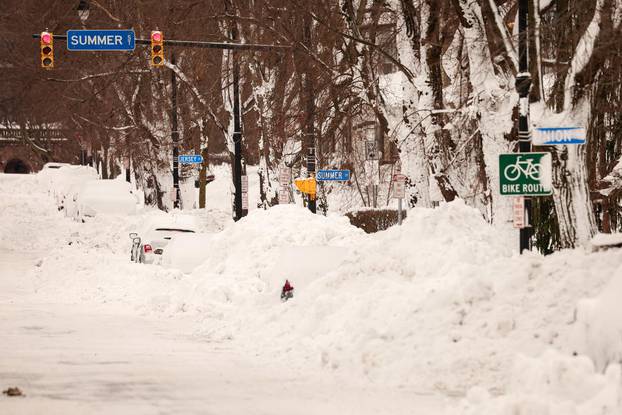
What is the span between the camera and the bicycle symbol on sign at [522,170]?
17.0 metres

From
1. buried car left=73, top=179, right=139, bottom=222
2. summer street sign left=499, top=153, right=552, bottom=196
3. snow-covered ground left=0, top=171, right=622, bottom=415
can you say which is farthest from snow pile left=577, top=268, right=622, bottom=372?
buried car left=73, top=179, right=139, bottom=222

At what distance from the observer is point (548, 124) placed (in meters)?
18.8

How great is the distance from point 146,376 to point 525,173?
7.87 m

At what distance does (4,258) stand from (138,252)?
7.82 metres

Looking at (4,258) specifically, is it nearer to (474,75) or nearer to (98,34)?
(98,34)

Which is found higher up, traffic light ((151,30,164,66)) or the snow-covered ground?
traffic light ((151,30,164,66))

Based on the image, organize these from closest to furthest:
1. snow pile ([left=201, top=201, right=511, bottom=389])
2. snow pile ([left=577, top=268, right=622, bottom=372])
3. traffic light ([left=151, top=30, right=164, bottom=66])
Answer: snow pile ([left=577, top=268, right=622, bottom=372]) < snow pile ([left=201, top=201, right=511, bottom=389]) < traffic light ([left=151, top=30, right=164, bottom=66])

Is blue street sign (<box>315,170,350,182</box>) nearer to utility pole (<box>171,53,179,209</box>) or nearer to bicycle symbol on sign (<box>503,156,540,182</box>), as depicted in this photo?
utility pole (<box>171,53,179,209</box>)

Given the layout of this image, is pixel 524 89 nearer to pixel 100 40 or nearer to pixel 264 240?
pixel 264 240

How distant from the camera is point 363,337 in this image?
39.6 feet

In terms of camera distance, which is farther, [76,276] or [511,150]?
[76,276]

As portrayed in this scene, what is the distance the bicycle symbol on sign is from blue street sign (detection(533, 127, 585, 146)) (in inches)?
16.7

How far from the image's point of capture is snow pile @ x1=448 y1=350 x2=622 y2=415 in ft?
26.0

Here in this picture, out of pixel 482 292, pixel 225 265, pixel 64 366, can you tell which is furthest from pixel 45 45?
pixel 482 292
